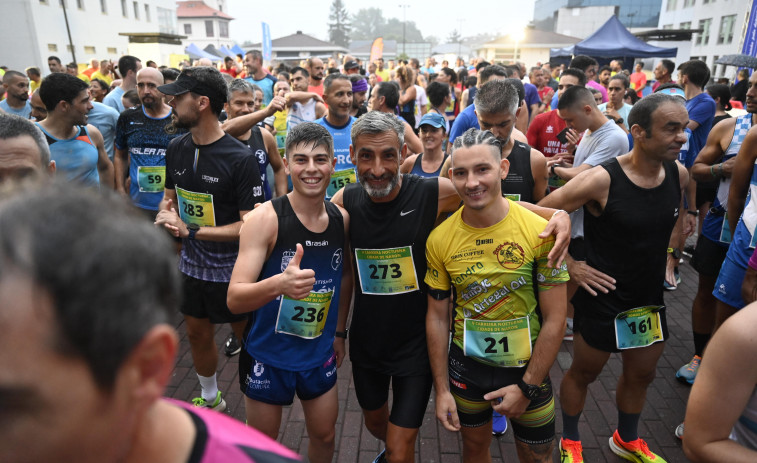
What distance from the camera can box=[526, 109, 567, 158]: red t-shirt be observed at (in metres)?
5.36

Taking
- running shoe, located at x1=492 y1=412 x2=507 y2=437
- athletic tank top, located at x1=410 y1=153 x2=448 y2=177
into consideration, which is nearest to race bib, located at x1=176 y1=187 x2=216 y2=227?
athletic tank top, located at x1=410 y1=153 x2=448 y2=177

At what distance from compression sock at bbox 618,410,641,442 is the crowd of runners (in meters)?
0.01

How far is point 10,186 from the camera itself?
34.2 inches

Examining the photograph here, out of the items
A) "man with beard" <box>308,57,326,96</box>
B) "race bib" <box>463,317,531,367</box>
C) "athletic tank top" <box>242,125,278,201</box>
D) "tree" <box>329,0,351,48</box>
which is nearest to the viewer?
"race bib" <box>463,317,531,367</box>

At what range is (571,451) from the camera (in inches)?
120

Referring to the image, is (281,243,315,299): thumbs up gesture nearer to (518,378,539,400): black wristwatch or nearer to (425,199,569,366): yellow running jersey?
(425,199,569,366): yellow running jersey

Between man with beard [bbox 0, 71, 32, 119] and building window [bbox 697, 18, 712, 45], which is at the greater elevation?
building window [bbox 697, 18, 712, 45]

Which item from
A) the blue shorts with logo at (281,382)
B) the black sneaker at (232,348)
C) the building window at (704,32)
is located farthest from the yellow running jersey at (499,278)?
the building window at (704,32)

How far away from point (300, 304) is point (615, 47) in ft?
61.8

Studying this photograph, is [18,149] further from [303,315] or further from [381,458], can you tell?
[381,458]

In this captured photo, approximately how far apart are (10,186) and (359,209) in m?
1.86

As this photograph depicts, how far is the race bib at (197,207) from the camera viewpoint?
10.9 feet

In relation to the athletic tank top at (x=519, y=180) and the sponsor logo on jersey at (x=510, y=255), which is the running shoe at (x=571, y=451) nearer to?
the sponsor logo on jersey at (x=510, y=255)

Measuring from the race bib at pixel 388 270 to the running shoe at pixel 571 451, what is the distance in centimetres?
159
